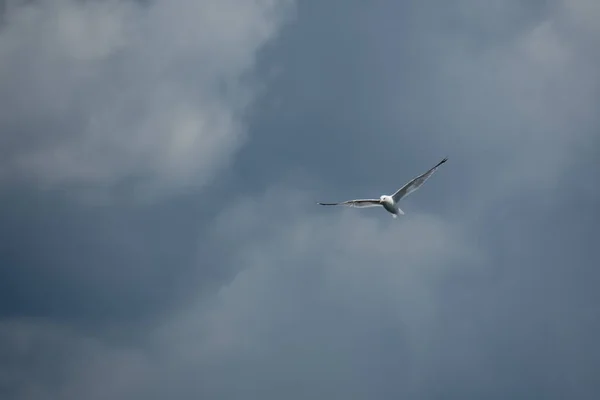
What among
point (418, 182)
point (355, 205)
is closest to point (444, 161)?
point (418, 182)

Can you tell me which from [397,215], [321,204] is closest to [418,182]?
[397,215]

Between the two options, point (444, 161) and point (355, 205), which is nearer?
point (444, 161)

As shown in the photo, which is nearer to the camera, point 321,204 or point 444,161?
point 444,161

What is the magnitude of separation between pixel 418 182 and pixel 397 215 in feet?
22.0

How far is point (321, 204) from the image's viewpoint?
539 feet

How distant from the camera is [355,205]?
549 ft

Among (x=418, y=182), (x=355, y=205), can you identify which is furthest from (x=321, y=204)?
(x=418, y=182)

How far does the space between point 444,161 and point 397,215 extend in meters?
14.4

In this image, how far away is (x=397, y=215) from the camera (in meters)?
162

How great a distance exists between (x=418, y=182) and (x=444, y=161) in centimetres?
953

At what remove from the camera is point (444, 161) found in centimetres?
15312

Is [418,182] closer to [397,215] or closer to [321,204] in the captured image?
[397,215]

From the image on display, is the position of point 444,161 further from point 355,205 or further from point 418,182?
point 355,205

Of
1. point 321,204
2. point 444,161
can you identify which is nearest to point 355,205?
point 321,204
